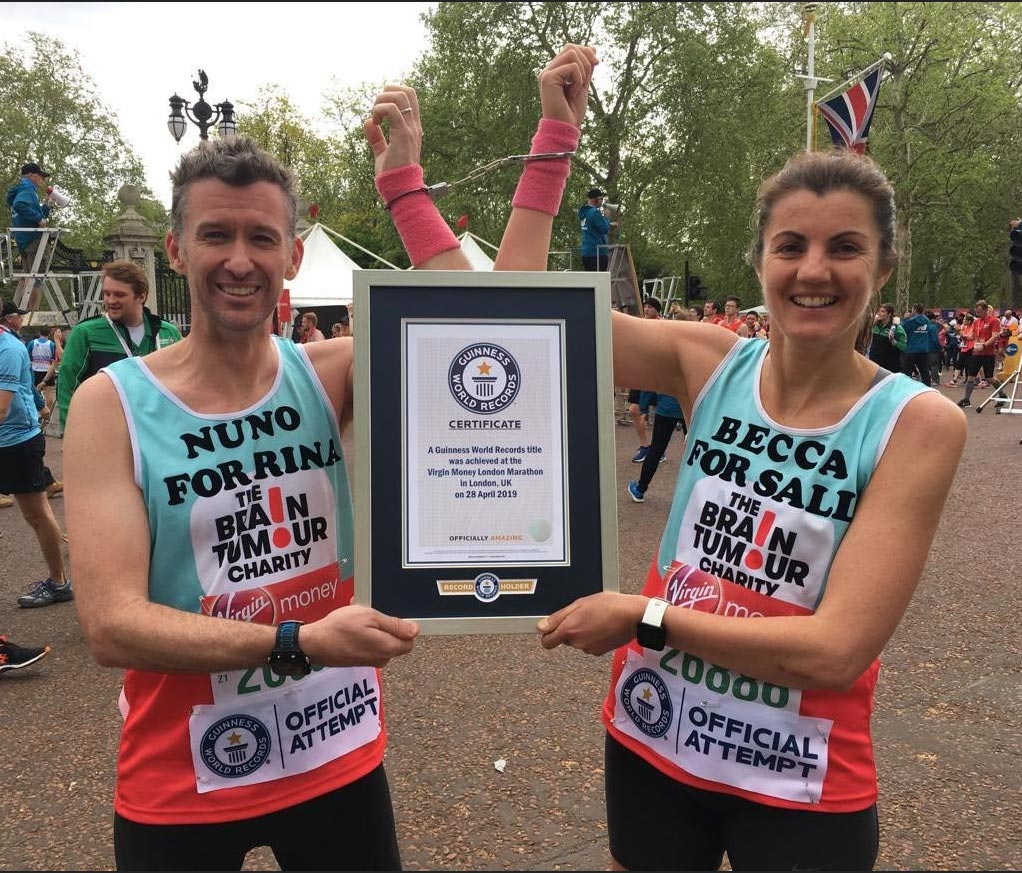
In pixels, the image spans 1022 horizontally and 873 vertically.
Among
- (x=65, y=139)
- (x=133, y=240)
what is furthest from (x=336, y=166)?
(x=133, y=240)

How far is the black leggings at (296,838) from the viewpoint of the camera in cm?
160

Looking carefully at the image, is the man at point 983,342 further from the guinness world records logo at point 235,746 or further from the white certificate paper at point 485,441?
the guinness world records logo at point 235,746

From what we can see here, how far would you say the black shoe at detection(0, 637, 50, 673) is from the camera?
4.36 meters

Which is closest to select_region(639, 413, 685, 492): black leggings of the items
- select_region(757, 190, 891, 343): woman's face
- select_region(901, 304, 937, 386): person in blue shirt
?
select_region(757, 190, 891, 343): woman's face

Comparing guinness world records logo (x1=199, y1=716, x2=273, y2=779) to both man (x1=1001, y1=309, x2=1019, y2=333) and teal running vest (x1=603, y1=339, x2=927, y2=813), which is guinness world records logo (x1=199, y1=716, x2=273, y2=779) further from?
man (x1=1001, y1=309, x2=1019, y2=333)

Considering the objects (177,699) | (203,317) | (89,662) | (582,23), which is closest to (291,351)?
(203,317)

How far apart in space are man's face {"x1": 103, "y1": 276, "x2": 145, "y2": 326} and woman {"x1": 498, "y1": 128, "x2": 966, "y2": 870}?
192 inches

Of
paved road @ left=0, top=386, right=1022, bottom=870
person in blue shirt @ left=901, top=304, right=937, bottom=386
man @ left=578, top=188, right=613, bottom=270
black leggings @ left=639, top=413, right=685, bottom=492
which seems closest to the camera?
paved road @ left=0, top=386, right=1022, bottom=870

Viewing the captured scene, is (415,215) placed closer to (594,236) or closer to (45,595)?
(45,595)

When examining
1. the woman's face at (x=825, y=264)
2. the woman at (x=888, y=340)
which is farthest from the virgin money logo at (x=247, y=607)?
the woman at (x=888, y=340)

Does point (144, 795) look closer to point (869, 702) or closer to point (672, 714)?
point (672, 714)

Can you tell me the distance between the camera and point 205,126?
49.5ft

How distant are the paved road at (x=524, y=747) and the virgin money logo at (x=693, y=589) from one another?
1.26 feet

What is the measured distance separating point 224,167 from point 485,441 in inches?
30.8
